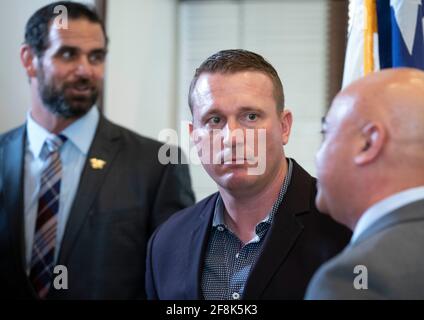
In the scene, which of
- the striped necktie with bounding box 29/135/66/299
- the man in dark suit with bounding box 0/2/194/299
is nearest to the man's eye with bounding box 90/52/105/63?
the man in dark suit with bounding box 0/2/194/299

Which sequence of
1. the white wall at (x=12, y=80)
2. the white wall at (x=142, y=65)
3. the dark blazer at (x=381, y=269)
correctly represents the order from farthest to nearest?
the white wall at (x=142, y=65)
the white wall at (x=12, y=80)
the dark blazer at (x=381, y=269)

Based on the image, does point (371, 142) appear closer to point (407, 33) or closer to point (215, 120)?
point (215, 120)

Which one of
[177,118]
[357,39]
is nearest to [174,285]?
[357,39]

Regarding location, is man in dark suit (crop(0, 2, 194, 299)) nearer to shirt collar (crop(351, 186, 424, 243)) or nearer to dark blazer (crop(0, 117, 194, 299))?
dark blazer (crop(0, 117, 194, 299))

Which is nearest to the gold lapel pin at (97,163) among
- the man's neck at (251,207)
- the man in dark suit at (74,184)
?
the man in dark suit at (74,184)

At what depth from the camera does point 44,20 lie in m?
1.87

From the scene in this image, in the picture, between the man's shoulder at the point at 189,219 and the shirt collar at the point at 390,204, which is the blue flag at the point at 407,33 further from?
the shirt collar at the point at 390,204

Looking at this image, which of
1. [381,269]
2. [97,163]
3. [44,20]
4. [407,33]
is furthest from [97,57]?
[381,269]

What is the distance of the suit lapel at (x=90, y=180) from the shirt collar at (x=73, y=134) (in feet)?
0.08

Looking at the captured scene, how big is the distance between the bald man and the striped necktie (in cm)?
108

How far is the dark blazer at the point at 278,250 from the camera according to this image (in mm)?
1128

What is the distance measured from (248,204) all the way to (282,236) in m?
0.11

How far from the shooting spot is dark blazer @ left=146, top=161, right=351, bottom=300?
1.13 metres

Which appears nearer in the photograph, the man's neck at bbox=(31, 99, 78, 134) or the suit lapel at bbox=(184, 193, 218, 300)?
the suit lapel at bbox=(184, 193, 218, 300)
